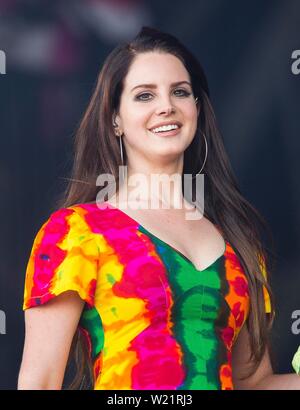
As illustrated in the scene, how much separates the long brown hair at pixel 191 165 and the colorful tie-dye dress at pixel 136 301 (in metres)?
0.18

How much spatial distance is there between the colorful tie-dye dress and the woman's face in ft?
0.79

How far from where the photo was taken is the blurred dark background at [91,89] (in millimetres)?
3191

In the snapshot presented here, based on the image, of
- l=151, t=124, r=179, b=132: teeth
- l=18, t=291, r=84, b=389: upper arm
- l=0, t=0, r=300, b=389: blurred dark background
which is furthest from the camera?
l=0, t=0, r=300, b=389: blurred dark background

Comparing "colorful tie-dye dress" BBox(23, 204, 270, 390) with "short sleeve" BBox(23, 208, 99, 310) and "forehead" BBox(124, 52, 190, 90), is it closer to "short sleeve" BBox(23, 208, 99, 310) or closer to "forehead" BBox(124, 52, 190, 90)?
"short sleeve" BBox(23, 208, 99, 310)

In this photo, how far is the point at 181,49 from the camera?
2.76 meters

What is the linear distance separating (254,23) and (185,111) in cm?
86

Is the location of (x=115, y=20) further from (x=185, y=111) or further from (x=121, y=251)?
(x=121, y=251)

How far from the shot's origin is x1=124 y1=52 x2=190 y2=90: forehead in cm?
267

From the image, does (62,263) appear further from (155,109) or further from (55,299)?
(155,109)

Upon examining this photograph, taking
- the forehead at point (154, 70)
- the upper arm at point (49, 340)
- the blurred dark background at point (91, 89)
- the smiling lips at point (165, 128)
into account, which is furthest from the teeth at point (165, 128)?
the blurred dark background at point (91, 89)

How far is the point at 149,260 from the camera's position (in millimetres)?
Result: 2475

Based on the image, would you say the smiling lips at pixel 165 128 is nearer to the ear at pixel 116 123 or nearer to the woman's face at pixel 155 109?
the woman's face at pixel 155 109

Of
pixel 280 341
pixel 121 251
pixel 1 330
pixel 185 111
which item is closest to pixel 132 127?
pixel 185 111

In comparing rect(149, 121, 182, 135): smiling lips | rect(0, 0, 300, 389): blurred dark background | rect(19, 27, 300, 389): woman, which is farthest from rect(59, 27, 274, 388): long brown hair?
rect(0, 0, 300, 389): blurred dark background
